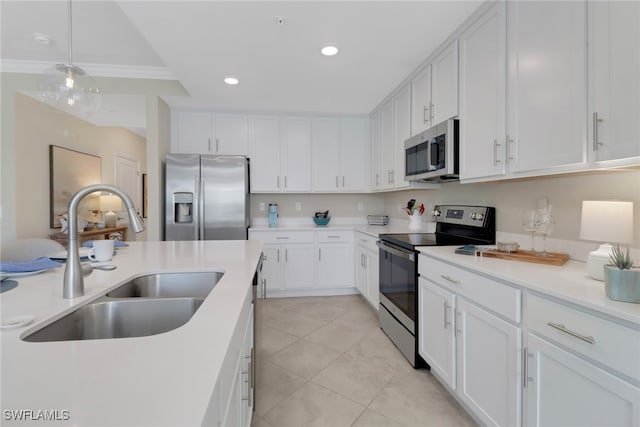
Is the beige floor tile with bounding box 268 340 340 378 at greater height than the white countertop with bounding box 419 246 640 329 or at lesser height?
lesser

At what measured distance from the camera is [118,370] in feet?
1.84

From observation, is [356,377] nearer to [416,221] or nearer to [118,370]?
[416,221]

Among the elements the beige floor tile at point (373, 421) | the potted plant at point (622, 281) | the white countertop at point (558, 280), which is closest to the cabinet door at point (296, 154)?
the white countertop at point (558, 280)

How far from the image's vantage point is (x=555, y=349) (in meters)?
1.10

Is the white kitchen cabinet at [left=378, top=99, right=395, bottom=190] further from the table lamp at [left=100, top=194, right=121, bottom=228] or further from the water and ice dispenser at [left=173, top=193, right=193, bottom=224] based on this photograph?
the table lamp at [left=100, top=194, right=121, bottom=228]

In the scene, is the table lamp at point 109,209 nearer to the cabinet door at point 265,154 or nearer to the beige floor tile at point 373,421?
the cabinet door at point 265,154

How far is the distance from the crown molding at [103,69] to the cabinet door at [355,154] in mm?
2151

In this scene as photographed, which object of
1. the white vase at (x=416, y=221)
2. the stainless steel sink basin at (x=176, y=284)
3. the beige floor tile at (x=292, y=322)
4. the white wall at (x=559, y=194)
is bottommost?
the beige floor tile at (x=292, y=322)

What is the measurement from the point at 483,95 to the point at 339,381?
6.72 feet

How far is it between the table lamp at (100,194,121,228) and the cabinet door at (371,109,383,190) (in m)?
4.57

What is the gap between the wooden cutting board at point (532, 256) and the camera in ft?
4.87

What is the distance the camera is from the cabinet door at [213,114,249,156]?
12.3 ft

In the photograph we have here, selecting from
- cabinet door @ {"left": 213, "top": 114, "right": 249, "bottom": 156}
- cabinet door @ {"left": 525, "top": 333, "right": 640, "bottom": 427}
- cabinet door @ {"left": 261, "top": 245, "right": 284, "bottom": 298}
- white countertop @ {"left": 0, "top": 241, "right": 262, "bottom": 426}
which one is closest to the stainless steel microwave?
cabinet door @ {"left": 525, "top": 333, "right": 640, "bottom": 427}

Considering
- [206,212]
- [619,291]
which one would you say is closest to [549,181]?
[619,291]
